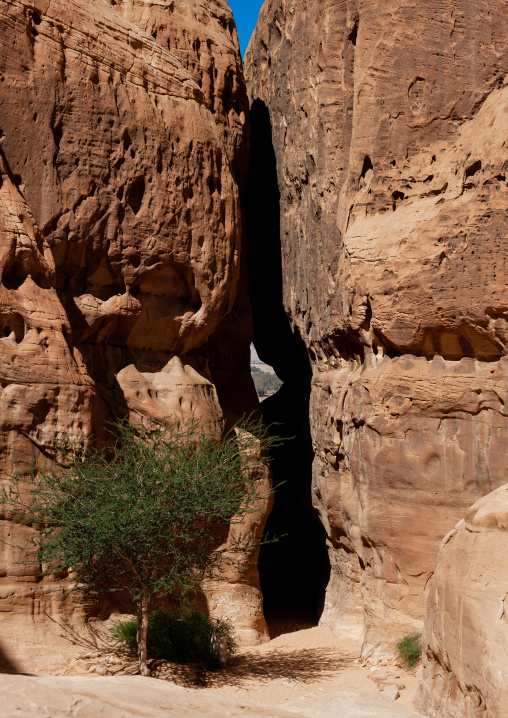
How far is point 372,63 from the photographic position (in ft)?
47.6

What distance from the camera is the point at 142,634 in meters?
11.2

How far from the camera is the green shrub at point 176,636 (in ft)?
39.9

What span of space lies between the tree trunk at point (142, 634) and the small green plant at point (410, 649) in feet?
13.6

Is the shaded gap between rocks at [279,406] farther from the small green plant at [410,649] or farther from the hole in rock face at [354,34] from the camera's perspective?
the small green plant at [410,649]

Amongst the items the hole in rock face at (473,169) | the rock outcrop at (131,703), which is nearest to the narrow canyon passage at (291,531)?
the hole in rock face at (473,169)

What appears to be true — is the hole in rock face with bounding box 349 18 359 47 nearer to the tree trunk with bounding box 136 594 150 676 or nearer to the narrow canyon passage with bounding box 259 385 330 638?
the narrow canyon passage with bounding box 259 385 330 638

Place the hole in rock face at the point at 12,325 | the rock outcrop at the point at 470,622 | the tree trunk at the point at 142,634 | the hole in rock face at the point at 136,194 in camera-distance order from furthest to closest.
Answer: the hole in rock face at the point at 136,194 < the hole in rock face at the point at 12,325 < the tree trunk at the point at 142,634 < the rock outcrop at the point at 470,622

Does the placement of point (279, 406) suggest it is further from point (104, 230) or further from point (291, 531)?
point (104, 230)

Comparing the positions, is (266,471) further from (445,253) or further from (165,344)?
(445,253)

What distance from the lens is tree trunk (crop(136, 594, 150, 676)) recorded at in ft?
36.2

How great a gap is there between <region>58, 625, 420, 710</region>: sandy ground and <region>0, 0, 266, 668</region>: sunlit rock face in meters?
1.15

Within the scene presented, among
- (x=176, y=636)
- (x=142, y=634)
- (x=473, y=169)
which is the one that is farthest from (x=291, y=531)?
(x=473, y=169)

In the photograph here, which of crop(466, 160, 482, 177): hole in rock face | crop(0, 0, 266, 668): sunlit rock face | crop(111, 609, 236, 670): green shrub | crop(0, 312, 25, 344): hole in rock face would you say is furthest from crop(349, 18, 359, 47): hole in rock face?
crop(111, 609, 236, 670): green shrub

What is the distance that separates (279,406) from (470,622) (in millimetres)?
13984
